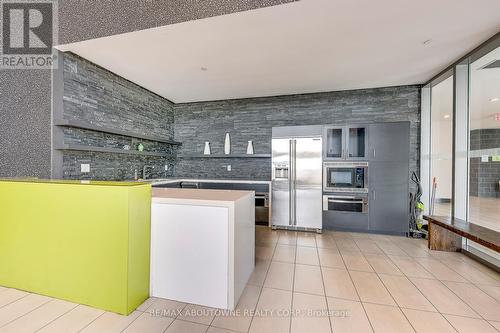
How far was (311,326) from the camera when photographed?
1.60 meters

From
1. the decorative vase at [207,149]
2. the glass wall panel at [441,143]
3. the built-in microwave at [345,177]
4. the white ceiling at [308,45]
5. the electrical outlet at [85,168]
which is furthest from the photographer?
the decorative vase at [207,149]

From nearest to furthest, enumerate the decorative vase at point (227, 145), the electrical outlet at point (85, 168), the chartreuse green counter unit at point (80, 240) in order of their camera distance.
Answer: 1. the chartreuse green counter unit at point (80, 240)
2. the electrical outlet at point (85, 168)
3. the decorative vase at point (227, 145)

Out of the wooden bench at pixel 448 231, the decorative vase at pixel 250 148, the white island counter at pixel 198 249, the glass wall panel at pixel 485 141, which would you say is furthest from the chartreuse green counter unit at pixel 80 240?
A: the glass wall panel at pixel 485 141

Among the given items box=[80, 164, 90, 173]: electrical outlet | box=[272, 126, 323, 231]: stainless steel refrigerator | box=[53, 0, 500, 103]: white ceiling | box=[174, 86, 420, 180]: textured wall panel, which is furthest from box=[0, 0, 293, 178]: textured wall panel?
box=[272, 126, 323, 231]: stainless steel refrigerator

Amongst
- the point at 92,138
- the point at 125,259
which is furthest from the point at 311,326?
the point at 92,138

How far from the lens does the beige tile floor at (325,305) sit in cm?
160

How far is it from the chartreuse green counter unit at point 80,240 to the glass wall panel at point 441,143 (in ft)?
14.5

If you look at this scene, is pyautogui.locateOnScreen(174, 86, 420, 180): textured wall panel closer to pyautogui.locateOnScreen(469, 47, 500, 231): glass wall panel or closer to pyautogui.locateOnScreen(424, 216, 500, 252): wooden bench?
pyautogui.locateOnScreen(469, 47, 500, 231): glass wall panel

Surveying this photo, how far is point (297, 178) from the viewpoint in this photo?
4.00 meters

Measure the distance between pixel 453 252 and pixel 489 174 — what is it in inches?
44.6

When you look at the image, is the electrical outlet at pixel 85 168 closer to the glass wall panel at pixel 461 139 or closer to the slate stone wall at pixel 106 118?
the slate stone wall at pixel 106 118

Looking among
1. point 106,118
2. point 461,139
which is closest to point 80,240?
point 106,118

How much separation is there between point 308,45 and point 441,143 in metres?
3.03

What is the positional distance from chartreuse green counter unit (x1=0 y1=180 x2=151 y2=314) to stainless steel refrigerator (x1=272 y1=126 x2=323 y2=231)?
2616mm
